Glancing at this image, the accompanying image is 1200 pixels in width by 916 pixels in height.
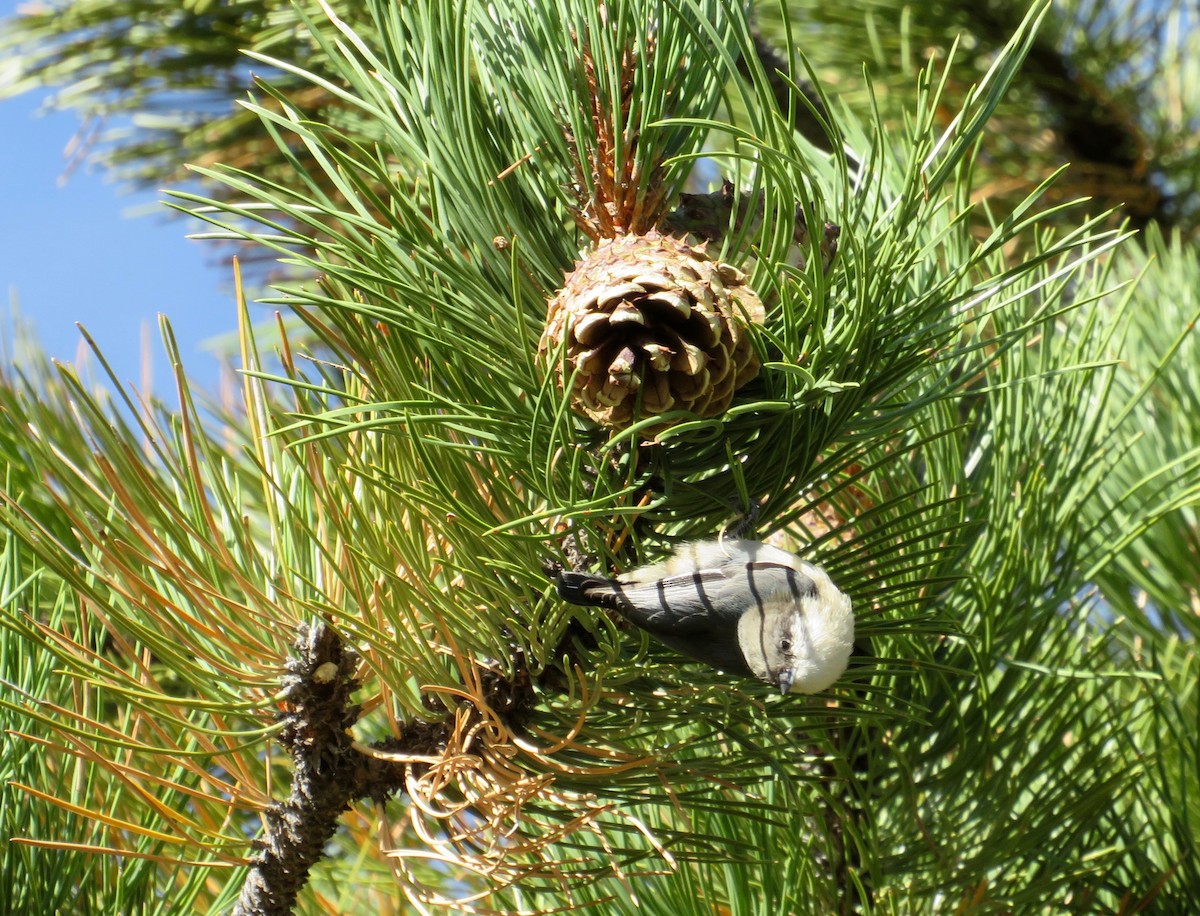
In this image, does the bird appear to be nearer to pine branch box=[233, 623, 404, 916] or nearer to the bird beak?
the bird beak

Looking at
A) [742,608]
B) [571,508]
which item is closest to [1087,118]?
[742,608]

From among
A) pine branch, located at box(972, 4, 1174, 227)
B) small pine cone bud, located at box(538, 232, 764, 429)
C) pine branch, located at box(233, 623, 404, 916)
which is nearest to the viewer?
small pine cone bud, located at box(538, 232, 764, 429)

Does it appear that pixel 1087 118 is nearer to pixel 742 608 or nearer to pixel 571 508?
pixel 742 608

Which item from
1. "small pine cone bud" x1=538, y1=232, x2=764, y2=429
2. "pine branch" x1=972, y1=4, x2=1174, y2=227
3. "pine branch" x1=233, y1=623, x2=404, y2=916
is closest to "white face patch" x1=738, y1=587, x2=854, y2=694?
"small pine cone bud" x1=538, y1=232, x2=764, y2=429

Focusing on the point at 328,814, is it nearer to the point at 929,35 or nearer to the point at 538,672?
the point at 538,672

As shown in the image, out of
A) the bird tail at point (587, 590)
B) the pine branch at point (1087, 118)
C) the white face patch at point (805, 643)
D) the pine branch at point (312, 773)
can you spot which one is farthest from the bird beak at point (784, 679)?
the pine branch at point (1087, 118)

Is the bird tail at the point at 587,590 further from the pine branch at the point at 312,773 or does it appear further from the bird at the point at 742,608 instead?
the pine branch at the point at 312,773
